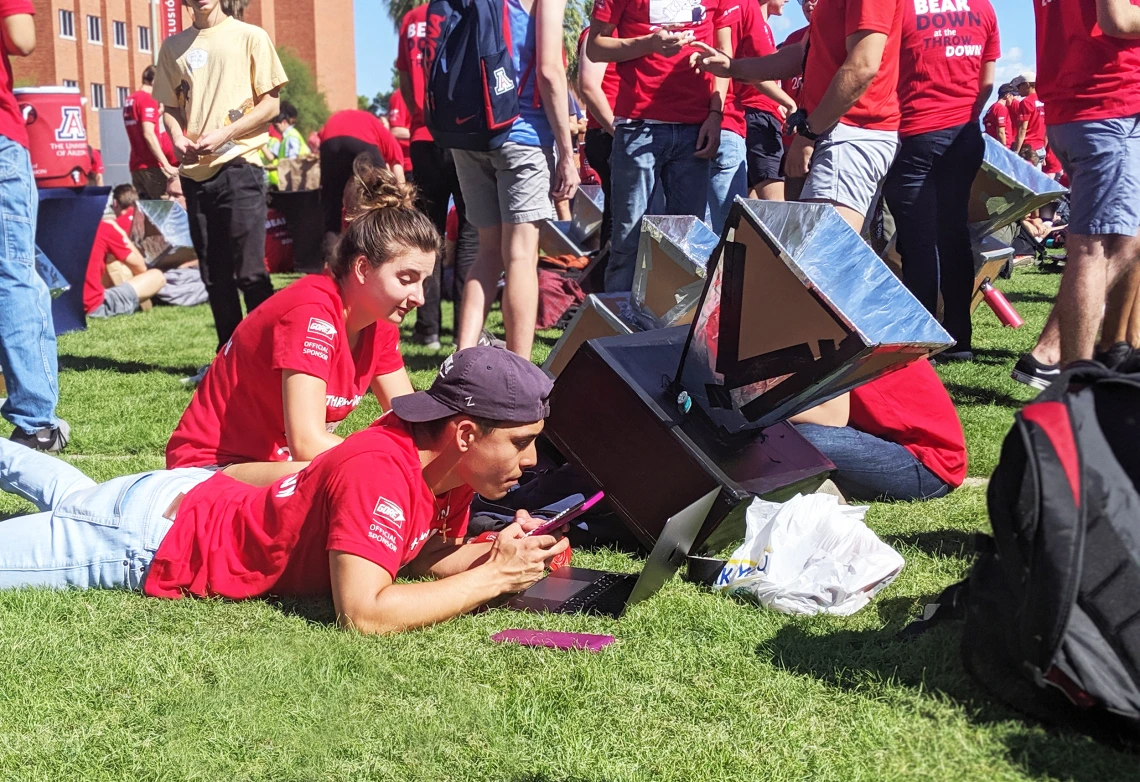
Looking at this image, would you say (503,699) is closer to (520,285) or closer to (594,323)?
(594,323)

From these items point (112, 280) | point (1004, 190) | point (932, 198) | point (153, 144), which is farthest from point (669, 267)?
point (112, 280)

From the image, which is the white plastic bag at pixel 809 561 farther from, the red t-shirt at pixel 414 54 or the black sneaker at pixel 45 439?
the red t-shirt at pixel 414 54

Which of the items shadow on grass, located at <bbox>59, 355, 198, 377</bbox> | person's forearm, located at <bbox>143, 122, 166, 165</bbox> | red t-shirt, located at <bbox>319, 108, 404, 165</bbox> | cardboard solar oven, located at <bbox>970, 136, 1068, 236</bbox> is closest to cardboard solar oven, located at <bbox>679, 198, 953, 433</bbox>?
cardboard solar oven, located at <bbox>970, 136, 1068, 236</bbox>

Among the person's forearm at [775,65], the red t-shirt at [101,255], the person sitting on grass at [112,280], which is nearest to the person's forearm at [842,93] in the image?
the person's forearm at [775,65]

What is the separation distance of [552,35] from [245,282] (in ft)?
6.77

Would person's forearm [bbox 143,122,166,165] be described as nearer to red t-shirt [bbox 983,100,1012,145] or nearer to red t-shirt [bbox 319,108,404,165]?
red t-shirt [bbox 319,108,404,165]

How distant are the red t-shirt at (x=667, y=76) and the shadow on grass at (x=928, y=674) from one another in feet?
9.58

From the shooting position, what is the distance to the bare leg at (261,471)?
323 cm

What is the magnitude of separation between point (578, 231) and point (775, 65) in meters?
3.39

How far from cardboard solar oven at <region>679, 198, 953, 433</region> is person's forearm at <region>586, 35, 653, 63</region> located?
78.5 inches

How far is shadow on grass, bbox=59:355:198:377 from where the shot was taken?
6.43 meters

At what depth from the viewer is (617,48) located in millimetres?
5145

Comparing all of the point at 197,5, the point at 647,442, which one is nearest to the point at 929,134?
the point at 647,442

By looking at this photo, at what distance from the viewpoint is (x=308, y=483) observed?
109 inches
